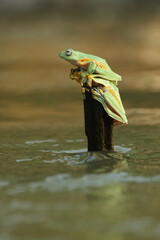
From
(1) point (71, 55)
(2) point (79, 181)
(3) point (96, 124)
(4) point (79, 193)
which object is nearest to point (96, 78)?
(1) point (71, 55)

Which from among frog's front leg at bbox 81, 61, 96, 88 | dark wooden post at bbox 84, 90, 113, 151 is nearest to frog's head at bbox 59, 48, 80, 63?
frog's front leg at bbox 81, 61, 96, 88

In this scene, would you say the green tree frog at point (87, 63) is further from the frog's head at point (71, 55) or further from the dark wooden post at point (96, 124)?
the dark wooden post at point (96, 124)

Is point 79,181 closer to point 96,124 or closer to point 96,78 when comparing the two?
point 96,124

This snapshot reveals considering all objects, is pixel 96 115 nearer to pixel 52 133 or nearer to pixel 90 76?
pixel 90 76

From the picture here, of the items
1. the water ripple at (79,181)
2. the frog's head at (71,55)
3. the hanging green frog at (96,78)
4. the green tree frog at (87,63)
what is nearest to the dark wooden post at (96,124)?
the hanging green frog at (96,78)

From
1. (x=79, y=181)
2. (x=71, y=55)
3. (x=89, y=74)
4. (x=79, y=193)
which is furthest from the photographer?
(x=71, y=55)

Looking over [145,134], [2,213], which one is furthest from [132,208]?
[145,134]

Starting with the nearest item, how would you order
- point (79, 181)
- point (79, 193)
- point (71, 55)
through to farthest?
1. point (79, 193)
2. point (79, 181)
3. point (71, 55)
